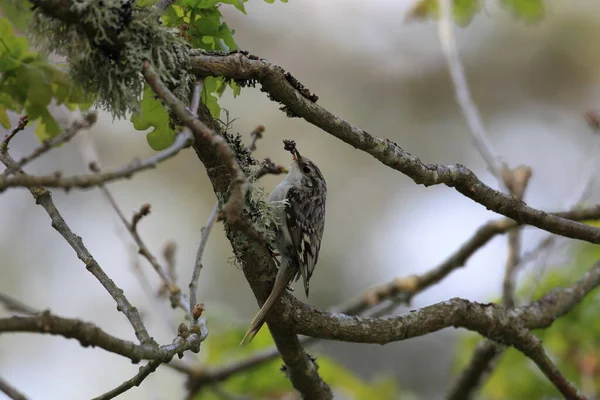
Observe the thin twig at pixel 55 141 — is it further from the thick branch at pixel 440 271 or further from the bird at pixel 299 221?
the thick branch at pixel 440 271

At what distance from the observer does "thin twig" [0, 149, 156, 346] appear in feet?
7.30

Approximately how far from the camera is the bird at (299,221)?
11.5 ft

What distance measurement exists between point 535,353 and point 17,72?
9.25 feet

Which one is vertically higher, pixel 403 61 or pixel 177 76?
pixel 403 61

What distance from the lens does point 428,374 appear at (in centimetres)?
1103

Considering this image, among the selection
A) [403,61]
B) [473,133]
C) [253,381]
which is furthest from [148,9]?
[403,61]

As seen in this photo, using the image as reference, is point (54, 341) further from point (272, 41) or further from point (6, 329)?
point (6, 329)

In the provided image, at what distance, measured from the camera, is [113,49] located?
2256 mm

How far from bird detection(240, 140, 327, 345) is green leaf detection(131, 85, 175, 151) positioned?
71 centimetres

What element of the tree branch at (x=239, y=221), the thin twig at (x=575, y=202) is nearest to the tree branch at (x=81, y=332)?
the tree branch at (x=239, y=221)

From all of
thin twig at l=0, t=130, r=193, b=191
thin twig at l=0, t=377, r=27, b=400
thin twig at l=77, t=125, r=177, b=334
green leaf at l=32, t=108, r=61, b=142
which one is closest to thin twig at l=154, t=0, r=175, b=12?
green leaf at l=32, t=108, r=61, b=142

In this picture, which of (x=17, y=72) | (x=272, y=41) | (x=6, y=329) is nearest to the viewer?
(x=6, y=329)

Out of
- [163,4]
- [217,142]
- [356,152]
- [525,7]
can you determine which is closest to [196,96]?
[217,142]

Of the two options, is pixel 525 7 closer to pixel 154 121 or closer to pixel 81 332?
pixel 154 121
